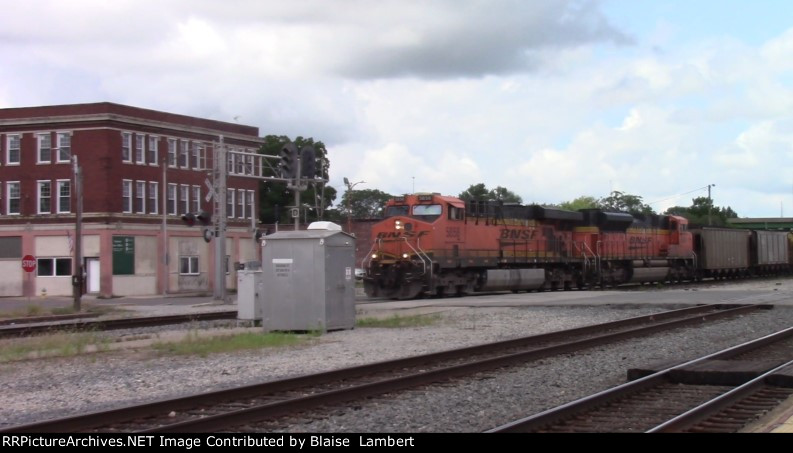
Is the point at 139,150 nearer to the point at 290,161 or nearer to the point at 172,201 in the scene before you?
the point at 172,201

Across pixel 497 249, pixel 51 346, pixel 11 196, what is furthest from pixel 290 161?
pixel 11 196

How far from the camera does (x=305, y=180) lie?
27.0 metres

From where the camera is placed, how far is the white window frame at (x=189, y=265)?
5550cm

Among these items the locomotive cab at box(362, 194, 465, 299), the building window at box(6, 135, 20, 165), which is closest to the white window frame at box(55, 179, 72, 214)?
the building window at box(6, 135, 20, 165)

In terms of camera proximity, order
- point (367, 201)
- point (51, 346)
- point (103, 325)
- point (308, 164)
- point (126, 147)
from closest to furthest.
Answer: point (51, 346), point (103, 325), point (308, 164), point (126, 147), point (367, 201)

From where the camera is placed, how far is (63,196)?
52.1 metres

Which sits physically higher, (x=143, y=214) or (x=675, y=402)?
(x=143, y=214)

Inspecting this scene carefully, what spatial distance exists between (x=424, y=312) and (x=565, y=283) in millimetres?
17470

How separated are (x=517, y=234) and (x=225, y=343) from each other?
23.0 meters

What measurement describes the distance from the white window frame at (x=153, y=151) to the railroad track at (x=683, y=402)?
152 feet

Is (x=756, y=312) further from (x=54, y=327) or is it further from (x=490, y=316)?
(x=54, y=327)

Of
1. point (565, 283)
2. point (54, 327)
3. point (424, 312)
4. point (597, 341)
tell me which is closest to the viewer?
point (597, 341)

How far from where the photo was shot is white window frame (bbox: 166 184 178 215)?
55.4 m

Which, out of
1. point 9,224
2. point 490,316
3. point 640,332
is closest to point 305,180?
point 490,316
